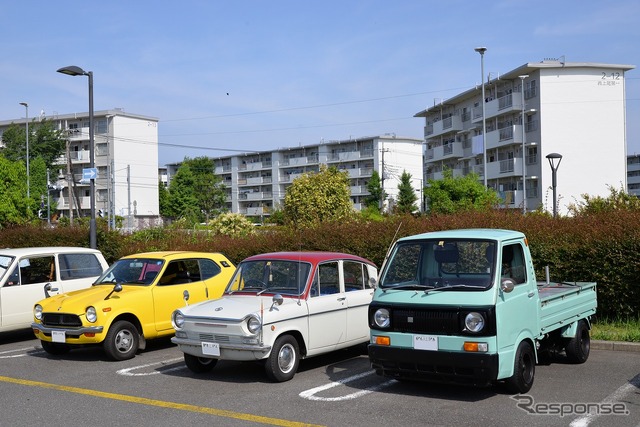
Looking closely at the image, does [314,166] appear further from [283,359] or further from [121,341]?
[283,359]

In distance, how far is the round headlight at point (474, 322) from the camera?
721 centimetres

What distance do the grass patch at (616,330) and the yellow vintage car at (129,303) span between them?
687 centimetres

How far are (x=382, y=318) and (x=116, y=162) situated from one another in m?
71.7

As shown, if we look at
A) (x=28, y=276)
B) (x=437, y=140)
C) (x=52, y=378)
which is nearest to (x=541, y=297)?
(x=52, y=378)

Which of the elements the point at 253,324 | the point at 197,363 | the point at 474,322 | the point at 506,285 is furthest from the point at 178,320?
the point at 506,285

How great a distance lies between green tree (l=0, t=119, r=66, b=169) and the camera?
239ft

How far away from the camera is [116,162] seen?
75000 millimetres

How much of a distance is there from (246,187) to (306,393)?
312 feet

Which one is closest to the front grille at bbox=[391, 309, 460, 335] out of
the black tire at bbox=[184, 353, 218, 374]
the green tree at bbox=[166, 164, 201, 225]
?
the black tire at bbox=[184, 353, 218, 374]

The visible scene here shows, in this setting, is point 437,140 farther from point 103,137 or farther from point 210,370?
point 210,370

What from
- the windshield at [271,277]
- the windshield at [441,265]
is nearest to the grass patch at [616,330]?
the windshield at [441,265]

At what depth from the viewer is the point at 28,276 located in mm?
12891

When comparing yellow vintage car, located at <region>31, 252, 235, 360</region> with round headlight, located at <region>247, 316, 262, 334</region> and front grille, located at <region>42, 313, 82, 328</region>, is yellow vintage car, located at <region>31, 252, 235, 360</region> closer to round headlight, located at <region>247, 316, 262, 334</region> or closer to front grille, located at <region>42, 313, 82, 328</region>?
front grille, located at <region>42, 313, 82, 328</region>

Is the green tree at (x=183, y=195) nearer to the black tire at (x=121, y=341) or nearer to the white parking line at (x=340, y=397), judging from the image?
the black tire at (x=121, y=341)
